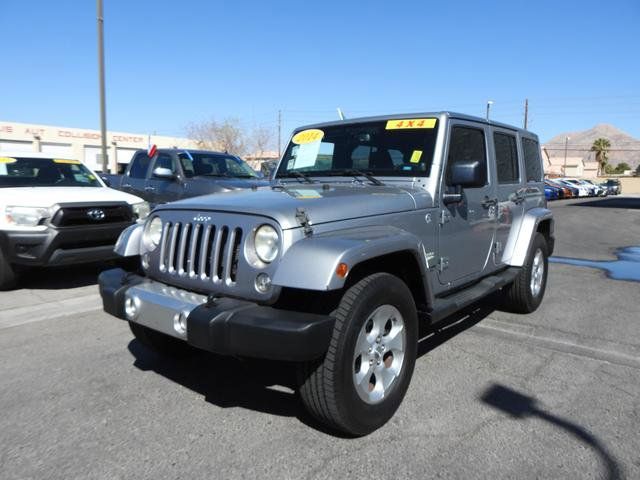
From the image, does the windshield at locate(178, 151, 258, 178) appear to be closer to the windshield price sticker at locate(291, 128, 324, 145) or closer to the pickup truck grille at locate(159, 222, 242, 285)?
the windshield price sticker at locate(291, 128, 324, 145)

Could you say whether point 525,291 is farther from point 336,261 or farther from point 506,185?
point 336,261

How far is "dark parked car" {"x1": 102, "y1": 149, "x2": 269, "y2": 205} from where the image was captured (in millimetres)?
8227

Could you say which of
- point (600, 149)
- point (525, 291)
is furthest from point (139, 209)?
point (600, 149)

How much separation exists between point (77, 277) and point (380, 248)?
583 centimetres

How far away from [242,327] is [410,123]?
228 cm

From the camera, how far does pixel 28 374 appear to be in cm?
376

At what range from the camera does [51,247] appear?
5.91 metres

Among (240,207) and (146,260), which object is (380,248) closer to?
(240,207)

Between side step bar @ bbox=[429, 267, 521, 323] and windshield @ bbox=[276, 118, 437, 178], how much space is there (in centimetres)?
94

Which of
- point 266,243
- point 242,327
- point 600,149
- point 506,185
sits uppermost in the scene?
point 600,149

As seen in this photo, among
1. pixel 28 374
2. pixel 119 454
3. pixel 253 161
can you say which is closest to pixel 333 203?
pixel 119 454

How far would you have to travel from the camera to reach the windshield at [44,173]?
6.92 metres

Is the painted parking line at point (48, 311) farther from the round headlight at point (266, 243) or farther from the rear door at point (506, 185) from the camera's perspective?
the rear door at point (506, 185)

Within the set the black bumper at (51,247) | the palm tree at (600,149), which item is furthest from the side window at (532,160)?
the palm tree at (600,149)
